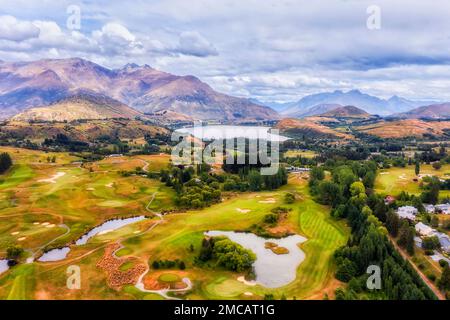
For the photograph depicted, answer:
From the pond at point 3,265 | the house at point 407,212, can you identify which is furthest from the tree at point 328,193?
the pond at point 3,265

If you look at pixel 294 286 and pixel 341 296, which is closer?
pixel 341 296

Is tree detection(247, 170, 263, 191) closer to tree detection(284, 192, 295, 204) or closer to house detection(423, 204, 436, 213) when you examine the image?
tree detection(284, 192, 295, 204)

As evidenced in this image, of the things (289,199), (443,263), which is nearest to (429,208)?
(289,199)

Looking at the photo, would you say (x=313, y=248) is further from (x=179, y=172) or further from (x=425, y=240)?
(x=179, y=172)

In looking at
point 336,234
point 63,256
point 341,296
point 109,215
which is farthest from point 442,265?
point 109,215

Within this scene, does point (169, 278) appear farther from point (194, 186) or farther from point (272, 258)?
point (194, 186)

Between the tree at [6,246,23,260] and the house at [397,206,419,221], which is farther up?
the house at [397,206,419,221]

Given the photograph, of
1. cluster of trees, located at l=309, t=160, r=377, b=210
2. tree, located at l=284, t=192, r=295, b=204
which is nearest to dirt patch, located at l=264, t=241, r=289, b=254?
cluster of trees, located at l=309, t=160, r=377, b=210

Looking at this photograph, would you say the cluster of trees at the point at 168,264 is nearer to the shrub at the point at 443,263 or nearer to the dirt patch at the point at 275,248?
the dirt patch at the point at 275,248
